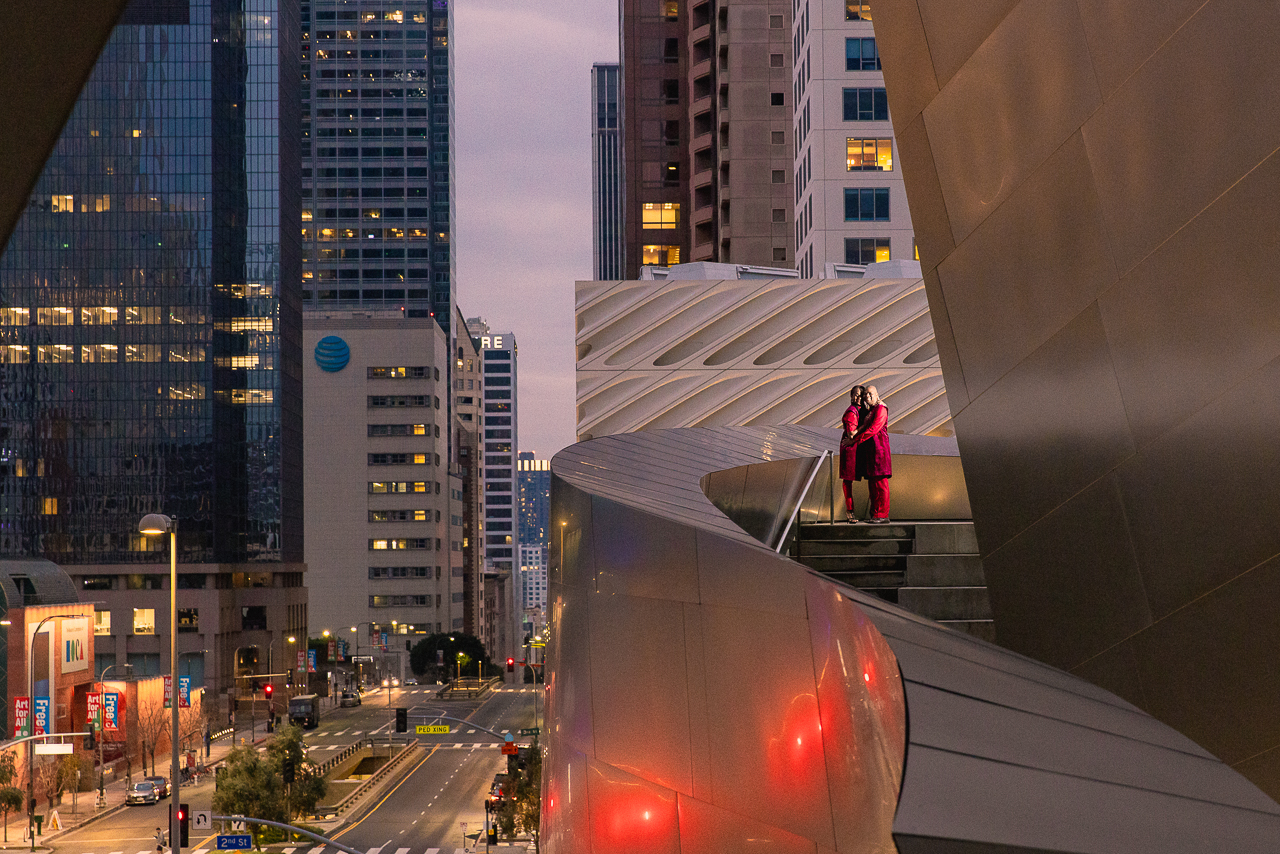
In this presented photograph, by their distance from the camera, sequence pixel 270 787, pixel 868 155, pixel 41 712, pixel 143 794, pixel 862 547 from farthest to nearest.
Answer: pixel 868 155 → pixel 143 794 → pixel 41 712 → pixel 270 787 → pixel 862 547

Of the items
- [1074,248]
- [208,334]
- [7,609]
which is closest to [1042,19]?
[1074,248]

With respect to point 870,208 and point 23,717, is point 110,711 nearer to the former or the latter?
point 23,717

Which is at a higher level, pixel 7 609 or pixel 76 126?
pixel 76 126

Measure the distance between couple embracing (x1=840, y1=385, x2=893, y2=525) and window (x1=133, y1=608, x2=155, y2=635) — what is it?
9692cm

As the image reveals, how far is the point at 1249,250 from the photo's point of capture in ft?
17.8

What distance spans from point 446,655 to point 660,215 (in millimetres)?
51539

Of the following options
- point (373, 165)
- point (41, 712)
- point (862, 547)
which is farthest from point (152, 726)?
point (373, 165)

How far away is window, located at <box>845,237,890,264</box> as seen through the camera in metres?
55.5

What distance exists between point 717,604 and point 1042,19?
4.03 meters

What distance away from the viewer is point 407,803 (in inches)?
1959

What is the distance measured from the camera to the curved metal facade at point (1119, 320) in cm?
555

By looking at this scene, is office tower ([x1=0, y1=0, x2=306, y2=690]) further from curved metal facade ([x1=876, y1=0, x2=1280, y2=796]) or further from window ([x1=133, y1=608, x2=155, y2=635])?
curved metal facade ([x1=876, y1=0, x2=1280, y2=796])

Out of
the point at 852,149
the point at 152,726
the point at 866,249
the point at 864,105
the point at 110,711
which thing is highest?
the point at 864,105

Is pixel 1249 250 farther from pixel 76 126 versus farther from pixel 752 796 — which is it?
pixel 76 126
